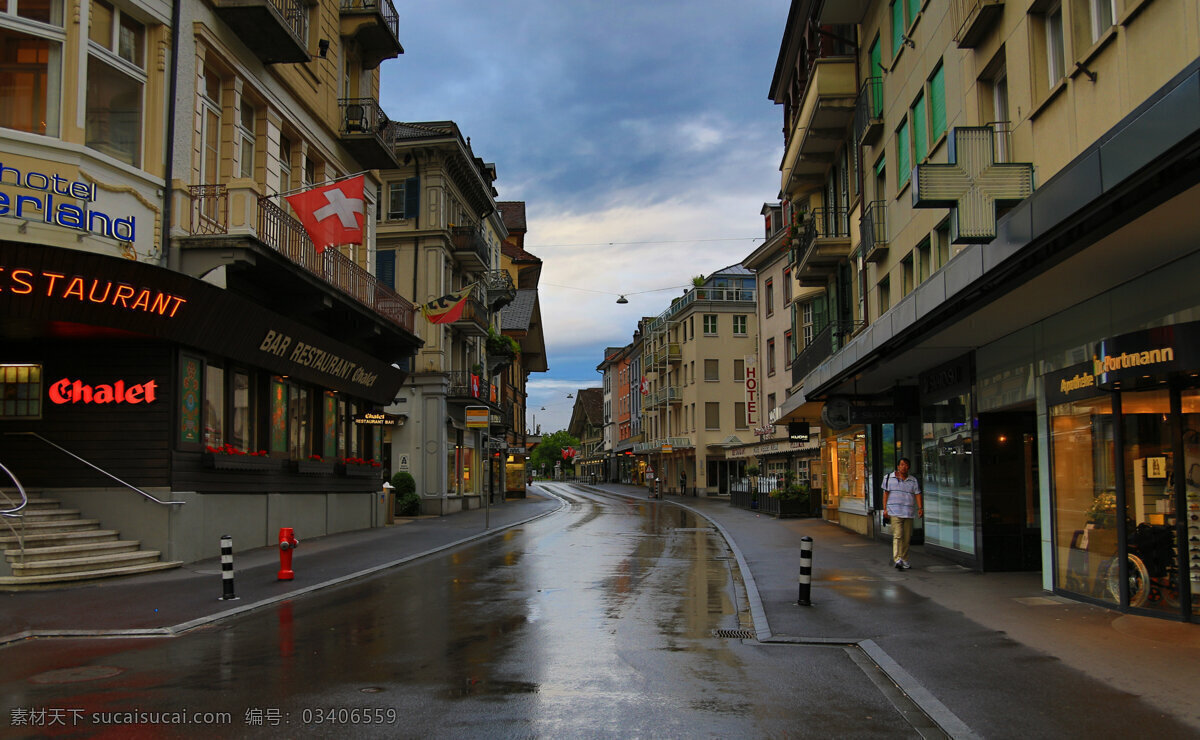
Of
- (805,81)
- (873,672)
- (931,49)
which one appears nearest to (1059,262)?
(873,672)

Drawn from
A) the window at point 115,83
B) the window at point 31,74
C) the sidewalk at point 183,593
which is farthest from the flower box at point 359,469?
the window at point 31,74

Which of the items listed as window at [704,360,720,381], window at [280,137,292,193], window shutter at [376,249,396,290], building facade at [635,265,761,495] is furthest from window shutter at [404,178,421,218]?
window at [704,360,720,381]

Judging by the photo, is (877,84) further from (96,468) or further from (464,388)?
(464,388)

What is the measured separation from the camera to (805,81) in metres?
28.5

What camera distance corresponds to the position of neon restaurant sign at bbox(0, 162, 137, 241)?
1347 centimetres

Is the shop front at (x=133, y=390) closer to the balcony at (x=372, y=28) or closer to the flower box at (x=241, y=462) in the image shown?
the flower box at (x=241, y=462)

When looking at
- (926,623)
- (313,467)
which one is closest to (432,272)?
(313,467)

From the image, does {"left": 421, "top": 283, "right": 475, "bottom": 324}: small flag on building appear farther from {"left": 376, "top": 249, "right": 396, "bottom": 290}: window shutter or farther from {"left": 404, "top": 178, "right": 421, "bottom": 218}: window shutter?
{"left": 404, "top": 178, "right": 421, "bottom": 218}: window shutter

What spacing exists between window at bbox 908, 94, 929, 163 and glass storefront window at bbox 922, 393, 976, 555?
4.67 meters

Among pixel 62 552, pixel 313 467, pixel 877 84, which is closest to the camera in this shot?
pixel 62 552

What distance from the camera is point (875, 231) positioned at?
848 inches

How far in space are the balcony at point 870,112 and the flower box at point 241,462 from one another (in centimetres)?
1467

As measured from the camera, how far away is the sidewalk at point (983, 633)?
7.10 m

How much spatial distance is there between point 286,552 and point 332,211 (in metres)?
6.83
